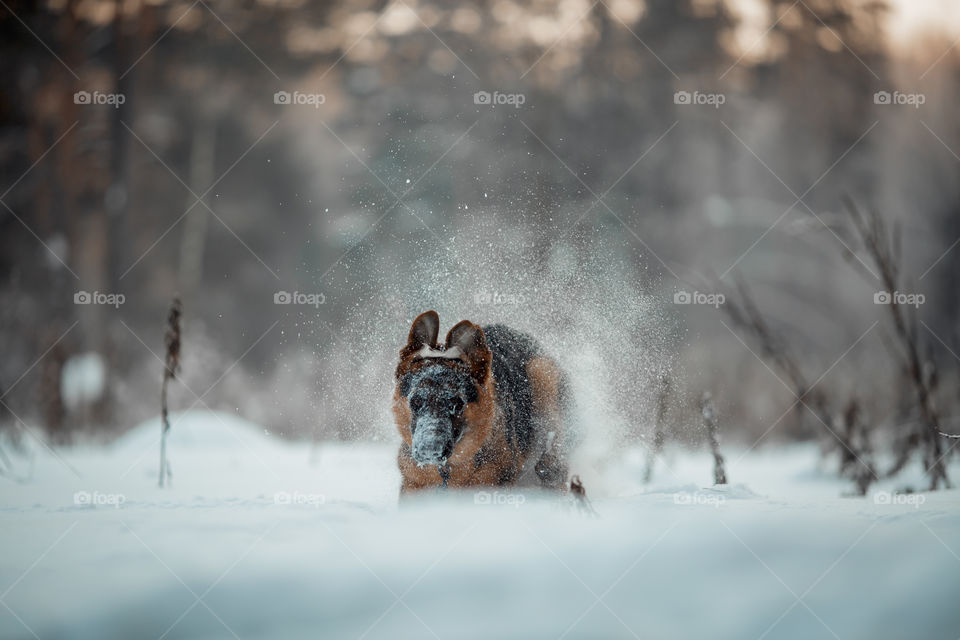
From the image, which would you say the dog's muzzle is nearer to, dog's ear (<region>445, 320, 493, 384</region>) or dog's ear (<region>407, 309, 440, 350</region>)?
dog's ear (<region>445, 320, 493, 384</region>)

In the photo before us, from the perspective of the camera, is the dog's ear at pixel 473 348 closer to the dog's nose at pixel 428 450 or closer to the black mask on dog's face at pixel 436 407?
the black mask on dog's face at pixel 436 407

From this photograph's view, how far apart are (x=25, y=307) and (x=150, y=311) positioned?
367 centimetres

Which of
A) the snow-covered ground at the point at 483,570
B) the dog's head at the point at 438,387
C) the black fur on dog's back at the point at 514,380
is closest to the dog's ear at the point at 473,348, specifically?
the dog's head at the point at 438,387

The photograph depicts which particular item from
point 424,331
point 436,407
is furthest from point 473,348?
point 436,407

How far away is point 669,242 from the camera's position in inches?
506

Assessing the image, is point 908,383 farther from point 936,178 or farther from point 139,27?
point 139,27

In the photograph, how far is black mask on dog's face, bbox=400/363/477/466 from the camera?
336 centimetres

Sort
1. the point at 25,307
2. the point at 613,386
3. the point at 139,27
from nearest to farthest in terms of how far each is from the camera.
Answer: the point at 613,386 < the point at 25,307 < the point at 139,27

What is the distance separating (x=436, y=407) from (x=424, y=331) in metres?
0.54

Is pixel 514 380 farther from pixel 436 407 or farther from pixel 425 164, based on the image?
pixel 425 164

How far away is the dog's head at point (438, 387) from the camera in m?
3.40

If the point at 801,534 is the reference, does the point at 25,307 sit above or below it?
above

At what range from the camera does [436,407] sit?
11.6 feet

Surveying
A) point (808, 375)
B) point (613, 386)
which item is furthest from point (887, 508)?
point (808, 375)
